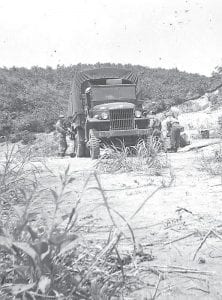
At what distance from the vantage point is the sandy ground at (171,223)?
8.07 feet

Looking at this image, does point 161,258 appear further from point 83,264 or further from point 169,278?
point 83,264

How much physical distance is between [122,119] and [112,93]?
3.57 ft

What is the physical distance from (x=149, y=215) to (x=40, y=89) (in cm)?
3387

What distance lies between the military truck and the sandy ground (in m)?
4.43

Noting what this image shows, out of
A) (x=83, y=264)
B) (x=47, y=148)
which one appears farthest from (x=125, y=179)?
(x=47, y=148)

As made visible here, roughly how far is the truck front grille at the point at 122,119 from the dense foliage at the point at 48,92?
14469 mm

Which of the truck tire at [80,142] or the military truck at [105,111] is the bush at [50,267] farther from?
the truck tire at [80,142]

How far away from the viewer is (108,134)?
11.7 m

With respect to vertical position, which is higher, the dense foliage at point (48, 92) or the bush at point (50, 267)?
the dense foliage at point (48, 92)

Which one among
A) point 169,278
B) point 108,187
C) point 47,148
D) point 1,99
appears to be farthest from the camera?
point 1,99

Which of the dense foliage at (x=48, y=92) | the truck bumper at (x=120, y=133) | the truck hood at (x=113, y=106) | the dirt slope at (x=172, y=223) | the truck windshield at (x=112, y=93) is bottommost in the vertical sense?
the dirt slope at (x=172, y=223)

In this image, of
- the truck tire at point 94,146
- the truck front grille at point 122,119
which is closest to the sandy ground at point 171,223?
the truck tire at point 94,146

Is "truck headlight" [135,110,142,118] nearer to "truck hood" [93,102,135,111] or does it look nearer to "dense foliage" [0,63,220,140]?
"truck hood" [93,102,135,111]

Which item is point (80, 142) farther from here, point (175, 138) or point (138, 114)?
point (175, 138)
